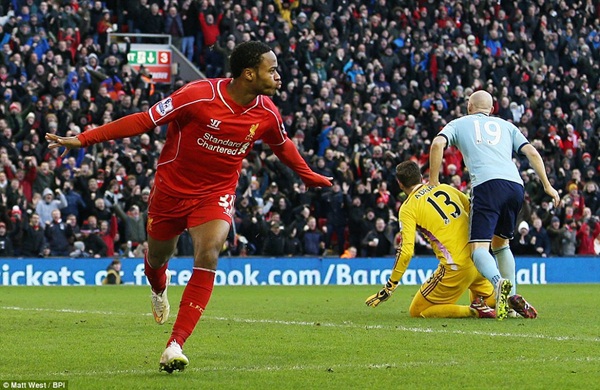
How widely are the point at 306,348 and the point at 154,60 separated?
22.3m

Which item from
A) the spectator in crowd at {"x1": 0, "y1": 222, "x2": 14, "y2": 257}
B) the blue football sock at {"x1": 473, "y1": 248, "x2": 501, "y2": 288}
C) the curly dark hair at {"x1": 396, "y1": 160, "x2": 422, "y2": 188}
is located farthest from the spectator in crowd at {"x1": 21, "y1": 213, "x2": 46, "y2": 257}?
the blue football sock at {"x1": 473, "y1": 248, "x2": 501, "y2": 288}

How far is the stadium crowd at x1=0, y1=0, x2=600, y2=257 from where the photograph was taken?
23.1 m

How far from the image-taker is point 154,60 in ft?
99.9

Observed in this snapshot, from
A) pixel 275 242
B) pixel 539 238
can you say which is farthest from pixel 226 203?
pixel 539 238

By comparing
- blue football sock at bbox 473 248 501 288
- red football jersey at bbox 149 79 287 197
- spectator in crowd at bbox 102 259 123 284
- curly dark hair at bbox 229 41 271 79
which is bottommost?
spectator in crowd at bbox 102 259 123 284

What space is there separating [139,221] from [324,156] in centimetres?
457

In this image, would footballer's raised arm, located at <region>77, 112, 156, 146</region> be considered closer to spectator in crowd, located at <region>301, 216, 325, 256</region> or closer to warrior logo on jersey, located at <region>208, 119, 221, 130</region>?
warrior logo on jersey, located at <region>208, 119, 221, 130</region>

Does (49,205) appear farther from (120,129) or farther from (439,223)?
(120,129)

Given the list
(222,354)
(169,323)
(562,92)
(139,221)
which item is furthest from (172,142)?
(562,92)

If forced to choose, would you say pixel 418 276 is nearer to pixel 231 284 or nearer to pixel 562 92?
pixel 231 284

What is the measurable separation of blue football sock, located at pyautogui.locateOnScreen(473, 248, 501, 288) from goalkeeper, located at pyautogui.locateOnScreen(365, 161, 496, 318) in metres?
0.61

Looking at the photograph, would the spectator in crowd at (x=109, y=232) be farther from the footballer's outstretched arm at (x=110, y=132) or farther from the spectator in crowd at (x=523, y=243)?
the footballer's outstretched arm at (x=110, y=132)

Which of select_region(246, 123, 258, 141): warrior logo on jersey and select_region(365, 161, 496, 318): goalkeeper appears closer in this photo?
select_region(246, 123, 258, 141): warrior logo on jersey

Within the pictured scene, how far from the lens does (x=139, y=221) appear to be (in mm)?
23125
